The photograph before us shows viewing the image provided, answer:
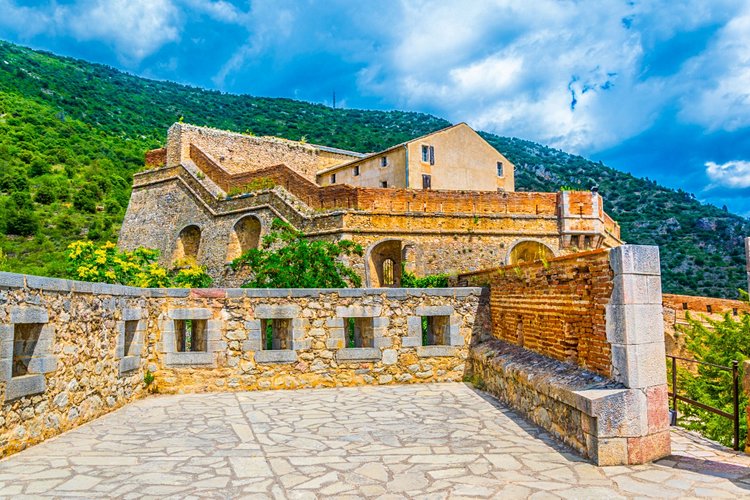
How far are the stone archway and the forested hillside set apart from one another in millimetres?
14479

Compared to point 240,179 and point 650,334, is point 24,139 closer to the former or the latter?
point 240,179


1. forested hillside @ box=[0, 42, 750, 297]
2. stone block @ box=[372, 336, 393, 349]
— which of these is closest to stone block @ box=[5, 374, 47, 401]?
stone block @ box=[372, 336, 393, 349]

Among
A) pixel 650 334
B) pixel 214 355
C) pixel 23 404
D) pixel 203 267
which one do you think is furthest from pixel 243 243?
pixel 650 334

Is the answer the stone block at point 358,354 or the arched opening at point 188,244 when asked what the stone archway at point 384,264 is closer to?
the arched opening at point 188,244

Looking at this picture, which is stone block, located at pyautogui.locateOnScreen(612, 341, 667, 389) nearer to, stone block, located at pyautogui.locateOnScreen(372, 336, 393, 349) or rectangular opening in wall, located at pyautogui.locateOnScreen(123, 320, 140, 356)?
stone block, located at pyautogui.locateOnScreen(372, 336, 393, 349)

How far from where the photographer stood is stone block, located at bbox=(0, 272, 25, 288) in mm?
6086

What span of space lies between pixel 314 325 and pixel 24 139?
39582mm

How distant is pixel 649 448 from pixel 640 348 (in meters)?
1.01

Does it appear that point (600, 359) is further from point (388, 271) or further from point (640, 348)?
point (388, 271)

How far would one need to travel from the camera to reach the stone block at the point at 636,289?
235 inches

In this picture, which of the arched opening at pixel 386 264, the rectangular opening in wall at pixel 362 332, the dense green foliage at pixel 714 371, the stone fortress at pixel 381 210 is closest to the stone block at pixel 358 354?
the rectangular opening in wall at pixel 362 332

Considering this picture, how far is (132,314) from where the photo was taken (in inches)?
377

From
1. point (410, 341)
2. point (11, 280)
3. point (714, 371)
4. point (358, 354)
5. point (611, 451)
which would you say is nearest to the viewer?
point (611, 451)

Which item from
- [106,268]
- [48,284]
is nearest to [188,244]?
[106,268]
